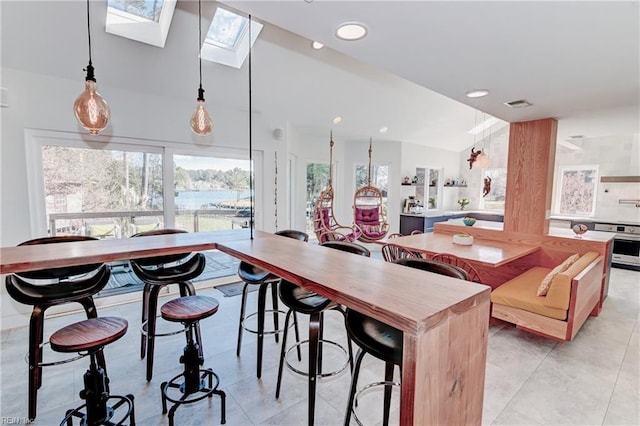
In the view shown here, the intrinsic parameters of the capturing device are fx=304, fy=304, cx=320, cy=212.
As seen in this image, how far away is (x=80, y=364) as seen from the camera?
2525mm

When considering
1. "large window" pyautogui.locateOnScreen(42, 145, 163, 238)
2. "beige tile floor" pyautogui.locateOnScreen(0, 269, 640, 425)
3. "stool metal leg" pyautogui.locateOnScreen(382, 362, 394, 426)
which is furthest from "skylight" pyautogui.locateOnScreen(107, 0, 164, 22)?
"stool metal leg" pyautogui.locateOnScreen(382, 362, 394, 426)

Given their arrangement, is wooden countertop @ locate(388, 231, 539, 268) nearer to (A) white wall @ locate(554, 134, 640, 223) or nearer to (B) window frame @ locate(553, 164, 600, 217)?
(A) white wall @ locate(554, 134, 640, 223)

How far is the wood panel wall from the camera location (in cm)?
353

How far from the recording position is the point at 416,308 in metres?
1.02

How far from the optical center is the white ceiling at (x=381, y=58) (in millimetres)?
1510

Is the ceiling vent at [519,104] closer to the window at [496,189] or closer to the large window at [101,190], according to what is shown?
the large window at [101,190]

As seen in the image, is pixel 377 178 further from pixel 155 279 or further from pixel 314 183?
pixel 155 279

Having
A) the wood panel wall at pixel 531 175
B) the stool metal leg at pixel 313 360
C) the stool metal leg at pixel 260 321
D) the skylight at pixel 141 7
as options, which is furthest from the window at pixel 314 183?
the stool metal leg at pixel 313 360

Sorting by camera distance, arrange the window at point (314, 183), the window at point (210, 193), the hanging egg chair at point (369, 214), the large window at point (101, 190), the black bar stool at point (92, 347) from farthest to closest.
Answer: the window at point (314, 183), the hanging egg chair at point (369, 214), the window at point (210, 193), the large window at point (101, 190), the black bar stool at point (92, 347)

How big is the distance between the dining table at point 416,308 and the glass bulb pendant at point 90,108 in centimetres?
82

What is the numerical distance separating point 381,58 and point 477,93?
1147 mm

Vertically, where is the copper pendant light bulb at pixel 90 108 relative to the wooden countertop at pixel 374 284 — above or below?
above

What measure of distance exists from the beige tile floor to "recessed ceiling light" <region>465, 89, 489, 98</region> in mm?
2313

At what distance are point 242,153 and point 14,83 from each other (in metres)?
2.46
